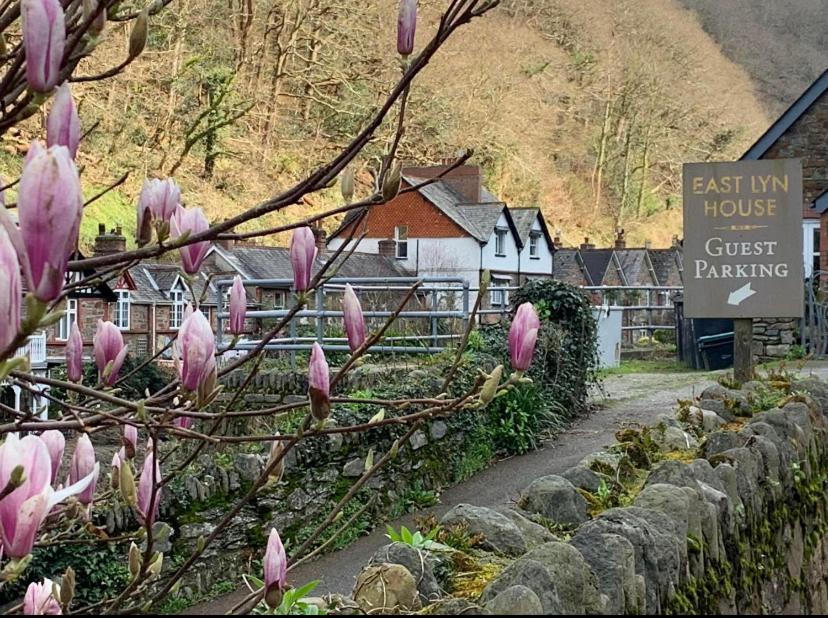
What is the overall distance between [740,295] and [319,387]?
23.5ft

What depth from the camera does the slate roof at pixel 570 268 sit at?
3834 centimetres

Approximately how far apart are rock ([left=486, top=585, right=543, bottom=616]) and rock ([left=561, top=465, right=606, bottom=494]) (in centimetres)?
225

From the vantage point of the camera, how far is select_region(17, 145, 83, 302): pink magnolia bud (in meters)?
0.78

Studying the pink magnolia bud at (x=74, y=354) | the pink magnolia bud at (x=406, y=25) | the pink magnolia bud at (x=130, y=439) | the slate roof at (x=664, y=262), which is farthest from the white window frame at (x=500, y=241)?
the pink magnolia bud at (x=406, y=25)

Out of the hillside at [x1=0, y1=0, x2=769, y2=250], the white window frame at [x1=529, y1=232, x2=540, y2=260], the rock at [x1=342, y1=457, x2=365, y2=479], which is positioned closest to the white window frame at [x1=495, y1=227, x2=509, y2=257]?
the white window frame at [x1=529, y1=232, x2=540, y2=260]

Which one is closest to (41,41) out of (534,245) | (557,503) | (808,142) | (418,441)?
(557,503)

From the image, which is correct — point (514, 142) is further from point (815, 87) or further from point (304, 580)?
point (304, 580)

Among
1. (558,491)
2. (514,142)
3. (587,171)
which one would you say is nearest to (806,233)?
(558,491)

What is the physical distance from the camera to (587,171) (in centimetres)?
5303

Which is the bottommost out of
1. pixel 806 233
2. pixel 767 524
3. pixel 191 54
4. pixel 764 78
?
pixel 767 524

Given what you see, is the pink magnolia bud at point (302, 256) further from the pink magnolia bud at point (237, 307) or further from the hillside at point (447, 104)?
the hillside at point (447, 104)

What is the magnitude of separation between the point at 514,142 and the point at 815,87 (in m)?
29.2

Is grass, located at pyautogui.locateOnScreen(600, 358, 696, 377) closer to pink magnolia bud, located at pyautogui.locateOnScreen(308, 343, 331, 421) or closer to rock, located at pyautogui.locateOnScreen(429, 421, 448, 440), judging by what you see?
rock, located at pyautogui.locateOnScreen(429, 421, 448, 440)

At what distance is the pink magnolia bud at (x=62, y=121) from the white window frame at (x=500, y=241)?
31.0 meters
